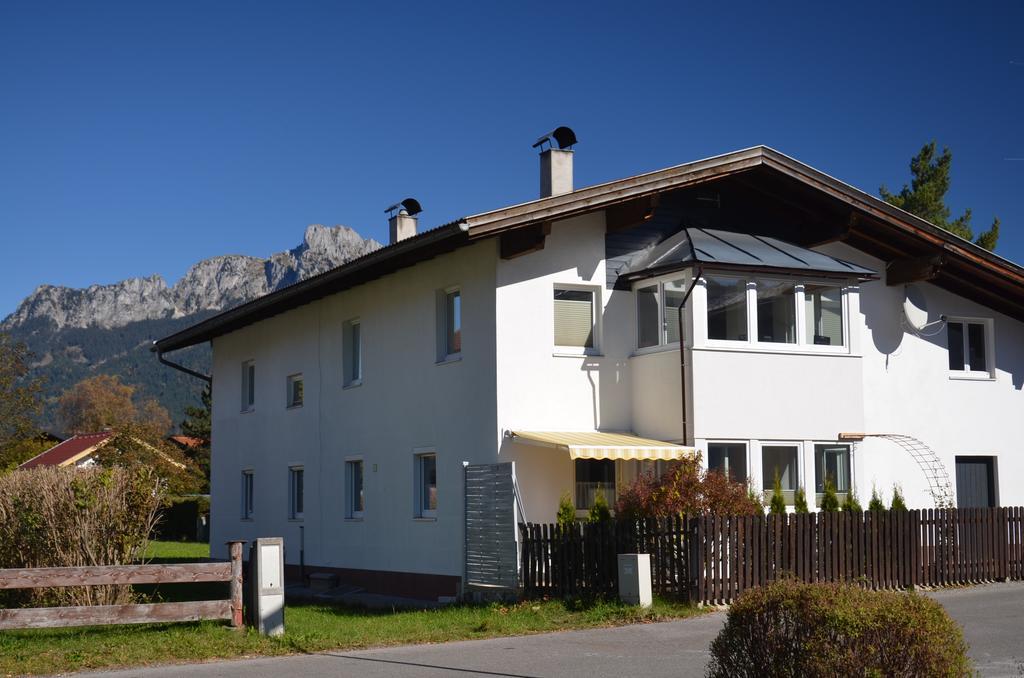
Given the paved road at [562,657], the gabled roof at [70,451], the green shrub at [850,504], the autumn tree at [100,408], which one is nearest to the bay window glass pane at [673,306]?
the green shrub at [850,504]

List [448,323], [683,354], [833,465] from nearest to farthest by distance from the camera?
[683,354] < [833,465] < [448,323]

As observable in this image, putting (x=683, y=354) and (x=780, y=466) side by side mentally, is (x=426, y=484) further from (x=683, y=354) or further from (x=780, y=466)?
(x=780, y=466)

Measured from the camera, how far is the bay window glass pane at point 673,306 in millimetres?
19609

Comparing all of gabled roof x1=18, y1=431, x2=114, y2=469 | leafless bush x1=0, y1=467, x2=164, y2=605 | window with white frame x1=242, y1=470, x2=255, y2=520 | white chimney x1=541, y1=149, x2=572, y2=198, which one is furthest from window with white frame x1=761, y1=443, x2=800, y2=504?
gabled roof x1=18, y1=431, x2=114, y2=469

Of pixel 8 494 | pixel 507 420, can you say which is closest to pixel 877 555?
pixel 507 420

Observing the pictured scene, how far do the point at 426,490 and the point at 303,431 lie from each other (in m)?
5.89

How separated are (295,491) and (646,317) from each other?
34.7ft

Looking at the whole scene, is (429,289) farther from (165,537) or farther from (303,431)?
(165,537)

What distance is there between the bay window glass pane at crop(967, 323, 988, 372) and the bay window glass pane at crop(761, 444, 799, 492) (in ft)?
18.9

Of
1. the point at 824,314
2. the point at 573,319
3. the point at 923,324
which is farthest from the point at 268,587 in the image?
the point at 923,324

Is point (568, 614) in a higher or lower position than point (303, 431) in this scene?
lower

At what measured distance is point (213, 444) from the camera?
1268 inches

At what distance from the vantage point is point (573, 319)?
65.4 feet

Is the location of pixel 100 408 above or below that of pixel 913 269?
above
